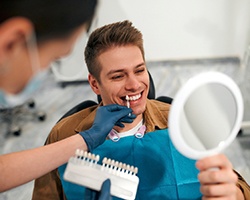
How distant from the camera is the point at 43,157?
118 cm

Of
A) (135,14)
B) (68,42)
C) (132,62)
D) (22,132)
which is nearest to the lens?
(68,42)

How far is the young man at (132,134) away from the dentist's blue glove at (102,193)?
0.34 m

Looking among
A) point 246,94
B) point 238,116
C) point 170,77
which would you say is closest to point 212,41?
point 170,77

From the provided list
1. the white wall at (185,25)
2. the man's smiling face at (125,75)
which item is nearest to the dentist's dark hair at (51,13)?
the man's smiling face at (125,75)

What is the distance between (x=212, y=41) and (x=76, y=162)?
274 cm

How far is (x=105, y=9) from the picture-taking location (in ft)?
9.60

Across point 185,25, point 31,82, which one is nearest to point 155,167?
point 31,82

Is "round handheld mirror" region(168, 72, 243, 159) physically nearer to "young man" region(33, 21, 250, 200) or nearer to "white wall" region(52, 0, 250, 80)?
"young man" region(33, 21, 250, 200)

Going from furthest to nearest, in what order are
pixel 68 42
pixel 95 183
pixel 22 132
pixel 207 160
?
1. pixel 22 132
2. pixel 95 183
3. pixel 207 160
4. pixel 68 42

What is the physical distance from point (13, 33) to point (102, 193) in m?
0.58

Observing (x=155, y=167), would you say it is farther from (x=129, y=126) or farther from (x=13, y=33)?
(x=13, y=33)

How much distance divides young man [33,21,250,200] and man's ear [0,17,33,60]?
29.5 inches

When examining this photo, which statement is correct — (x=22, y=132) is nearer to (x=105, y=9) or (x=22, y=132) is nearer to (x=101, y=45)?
(x=105, y=9)

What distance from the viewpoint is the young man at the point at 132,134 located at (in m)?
1.36
